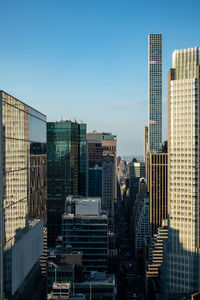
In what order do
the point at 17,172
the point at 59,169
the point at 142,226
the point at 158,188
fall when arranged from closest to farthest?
the point at 17,172 → the point at 59,169 → the point at 158,188 → the point at 142,226

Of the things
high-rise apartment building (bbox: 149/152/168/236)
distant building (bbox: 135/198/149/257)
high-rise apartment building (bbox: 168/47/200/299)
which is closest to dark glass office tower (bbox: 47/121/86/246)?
high-rise apartment building (bbox: 149/152/168/236)

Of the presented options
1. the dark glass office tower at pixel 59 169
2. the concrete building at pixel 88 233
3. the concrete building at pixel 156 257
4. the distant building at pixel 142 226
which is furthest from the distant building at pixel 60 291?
the distant building at pixel 142 226

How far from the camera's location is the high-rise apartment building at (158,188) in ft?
569

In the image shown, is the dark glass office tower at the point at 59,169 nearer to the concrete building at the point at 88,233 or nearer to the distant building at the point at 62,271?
the concrete building at the point at 88,233

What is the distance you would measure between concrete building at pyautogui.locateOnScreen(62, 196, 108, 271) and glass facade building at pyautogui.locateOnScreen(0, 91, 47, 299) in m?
55.5

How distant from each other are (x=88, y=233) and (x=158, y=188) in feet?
272

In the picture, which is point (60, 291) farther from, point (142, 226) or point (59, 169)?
point (142, 226)

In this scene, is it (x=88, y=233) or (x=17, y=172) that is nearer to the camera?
(x=17, y=172)

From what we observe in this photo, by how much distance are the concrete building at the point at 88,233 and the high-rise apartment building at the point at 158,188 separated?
76.2 m

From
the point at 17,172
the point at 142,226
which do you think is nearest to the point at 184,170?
the point at 17,172

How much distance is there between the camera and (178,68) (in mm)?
86750

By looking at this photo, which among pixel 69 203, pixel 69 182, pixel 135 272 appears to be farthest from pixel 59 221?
pixel 69 203

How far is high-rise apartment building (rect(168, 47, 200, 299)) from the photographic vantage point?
84.8 meters

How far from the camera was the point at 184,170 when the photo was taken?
86.2 meters
